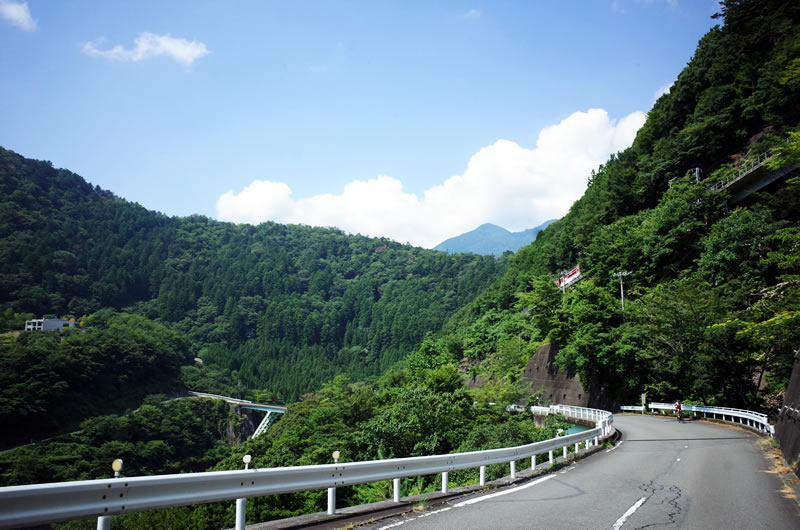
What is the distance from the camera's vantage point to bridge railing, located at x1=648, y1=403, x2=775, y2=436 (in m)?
20.9

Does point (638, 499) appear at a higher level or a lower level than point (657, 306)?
lower

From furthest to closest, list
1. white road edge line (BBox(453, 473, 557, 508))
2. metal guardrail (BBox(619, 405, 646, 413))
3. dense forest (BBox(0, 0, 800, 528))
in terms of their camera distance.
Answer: metal guardrail (BBox(619, 405, 646, 413)), dense forest (BBox(0, 0, 800, 528)), white road edge line (BBox(453, 473, 557, 508))

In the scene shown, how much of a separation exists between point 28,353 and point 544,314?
85.6 metres

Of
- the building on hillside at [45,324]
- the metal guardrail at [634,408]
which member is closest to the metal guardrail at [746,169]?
the metal guardrail at [634,408]

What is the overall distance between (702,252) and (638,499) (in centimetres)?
3203

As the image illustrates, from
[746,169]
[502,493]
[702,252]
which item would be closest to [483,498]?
[502,493]

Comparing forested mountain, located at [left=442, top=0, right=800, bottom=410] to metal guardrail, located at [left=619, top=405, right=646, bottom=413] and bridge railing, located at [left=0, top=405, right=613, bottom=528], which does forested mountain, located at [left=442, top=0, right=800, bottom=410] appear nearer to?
metal guardrail, located at [left=619, top=405, right=646, bottom=413]

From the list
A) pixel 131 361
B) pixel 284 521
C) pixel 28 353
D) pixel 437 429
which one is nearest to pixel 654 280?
pixel 437 429

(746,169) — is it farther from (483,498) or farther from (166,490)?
(166,490)

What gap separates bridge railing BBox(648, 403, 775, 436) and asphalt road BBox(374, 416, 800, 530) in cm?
808

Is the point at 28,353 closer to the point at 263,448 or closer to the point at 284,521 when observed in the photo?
the point at 263,448

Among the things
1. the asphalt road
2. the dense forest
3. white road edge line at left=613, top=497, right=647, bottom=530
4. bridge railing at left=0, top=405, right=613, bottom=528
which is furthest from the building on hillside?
white road edge line at left=613, top=497, right=647, bottom=530

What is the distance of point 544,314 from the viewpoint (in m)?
44.9

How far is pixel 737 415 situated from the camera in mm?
24359
